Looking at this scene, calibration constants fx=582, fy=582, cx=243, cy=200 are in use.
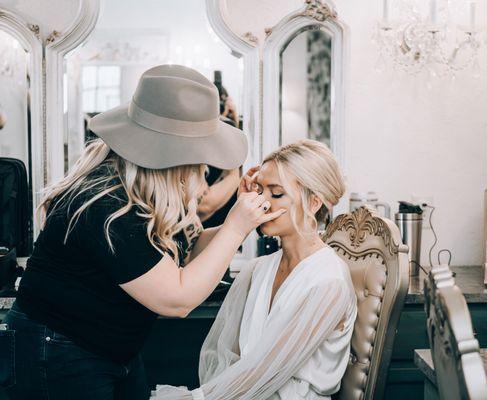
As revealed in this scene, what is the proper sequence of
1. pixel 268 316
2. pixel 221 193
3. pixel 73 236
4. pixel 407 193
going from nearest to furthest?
pixel 73 236 → pixel 268 316 → pixel 221 193 → pixel 407 193

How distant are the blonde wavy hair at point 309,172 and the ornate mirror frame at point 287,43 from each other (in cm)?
101

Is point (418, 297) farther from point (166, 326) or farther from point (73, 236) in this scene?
point (73, 236)

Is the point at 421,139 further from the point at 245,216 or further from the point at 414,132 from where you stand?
the point at 245,216

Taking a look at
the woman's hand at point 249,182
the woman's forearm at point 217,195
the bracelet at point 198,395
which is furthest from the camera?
the woman's forearm at point 217,195

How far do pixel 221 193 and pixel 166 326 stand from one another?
2.00ft

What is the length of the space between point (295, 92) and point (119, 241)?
5.43 feet

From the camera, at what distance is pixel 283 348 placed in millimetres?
1528

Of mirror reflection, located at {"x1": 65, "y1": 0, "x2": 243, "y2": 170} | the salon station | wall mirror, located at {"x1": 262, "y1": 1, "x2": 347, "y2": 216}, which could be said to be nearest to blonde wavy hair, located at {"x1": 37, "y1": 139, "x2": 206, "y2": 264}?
the salon station

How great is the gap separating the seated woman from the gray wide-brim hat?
377mm

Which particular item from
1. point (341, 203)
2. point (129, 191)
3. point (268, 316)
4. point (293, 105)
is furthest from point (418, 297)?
point (129, 191)

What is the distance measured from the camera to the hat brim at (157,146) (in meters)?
1.29

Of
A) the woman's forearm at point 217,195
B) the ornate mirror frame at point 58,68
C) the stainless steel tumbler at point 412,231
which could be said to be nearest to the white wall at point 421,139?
the stainless steel tumbler at point 412,231

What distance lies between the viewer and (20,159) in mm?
2637

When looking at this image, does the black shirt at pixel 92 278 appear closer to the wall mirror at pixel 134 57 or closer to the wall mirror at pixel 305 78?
the wall mirror at pixel 134 57
